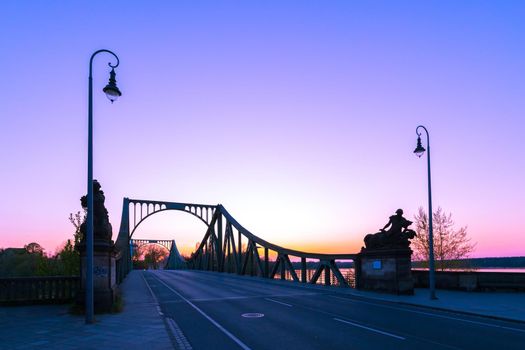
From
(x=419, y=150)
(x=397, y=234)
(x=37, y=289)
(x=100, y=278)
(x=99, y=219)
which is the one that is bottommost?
(x=37, y=289)

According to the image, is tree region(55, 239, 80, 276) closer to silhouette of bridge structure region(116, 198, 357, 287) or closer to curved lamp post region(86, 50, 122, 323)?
silhouette of bridge structure region(116, 198, 357, 287)

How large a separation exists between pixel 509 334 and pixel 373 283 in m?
11.5

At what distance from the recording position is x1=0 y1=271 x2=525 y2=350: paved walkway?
9.13 m

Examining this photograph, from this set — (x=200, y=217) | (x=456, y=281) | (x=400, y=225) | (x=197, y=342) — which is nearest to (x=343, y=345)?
(x=197, y=342)

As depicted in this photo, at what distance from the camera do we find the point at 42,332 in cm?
1035

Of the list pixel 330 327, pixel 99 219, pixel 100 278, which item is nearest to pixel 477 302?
pixel 330 327

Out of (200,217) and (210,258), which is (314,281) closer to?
(210,258)

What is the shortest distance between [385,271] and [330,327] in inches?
416

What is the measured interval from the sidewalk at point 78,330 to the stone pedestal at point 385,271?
11969mm

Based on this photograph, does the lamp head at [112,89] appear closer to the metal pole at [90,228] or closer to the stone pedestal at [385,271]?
the metal pole at [90,228]

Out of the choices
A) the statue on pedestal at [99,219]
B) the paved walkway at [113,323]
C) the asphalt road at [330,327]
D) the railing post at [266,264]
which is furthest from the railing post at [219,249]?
the statue on pedestal at [99,219]

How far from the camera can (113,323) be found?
38.5ft

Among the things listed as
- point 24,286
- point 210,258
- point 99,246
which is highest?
point 99,246

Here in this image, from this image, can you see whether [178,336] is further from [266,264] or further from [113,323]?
[266,264]
